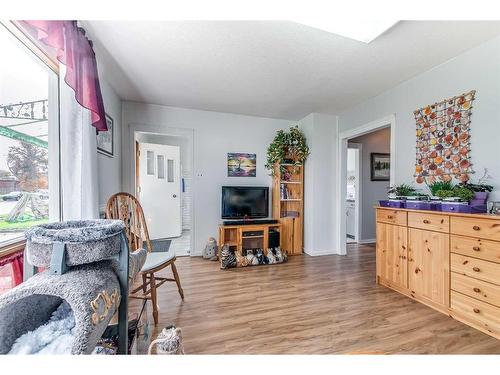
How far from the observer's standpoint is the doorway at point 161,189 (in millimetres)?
4129

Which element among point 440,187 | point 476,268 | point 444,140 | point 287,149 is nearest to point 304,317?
point 476,268

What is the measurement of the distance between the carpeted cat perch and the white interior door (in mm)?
3722

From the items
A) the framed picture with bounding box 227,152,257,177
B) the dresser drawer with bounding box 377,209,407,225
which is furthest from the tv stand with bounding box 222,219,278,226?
the dresser drawer with bounding box 377,209,407,225

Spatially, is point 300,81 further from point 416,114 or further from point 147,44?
point 147,44

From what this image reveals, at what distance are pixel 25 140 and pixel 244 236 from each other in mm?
2570

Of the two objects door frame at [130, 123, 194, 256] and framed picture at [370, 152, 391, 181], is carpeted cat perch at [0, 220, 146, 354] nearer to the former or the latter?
door frame at [130, 123, 194, 256]

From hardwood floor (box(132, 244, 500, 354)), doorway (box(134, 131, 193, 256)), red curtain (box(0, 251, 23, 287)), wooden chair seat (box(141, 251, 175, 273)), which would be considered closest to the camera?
red curtain (box(0, 251, 23, 287))

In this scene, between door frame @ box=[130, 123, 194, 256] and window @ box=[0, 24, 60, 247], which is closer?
window @ box=[0, 24, 60, 247]

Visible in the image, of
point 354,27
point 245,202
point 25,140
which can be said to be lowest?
point 245,202

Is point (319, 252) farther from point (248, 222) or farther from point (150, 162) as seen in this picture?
point (150, 162)

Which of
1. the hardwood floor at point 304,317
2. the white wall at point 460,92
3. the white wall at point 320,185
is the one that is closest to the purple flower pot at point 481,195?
the white wall at point 460,92

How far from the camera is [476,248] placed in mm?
1615

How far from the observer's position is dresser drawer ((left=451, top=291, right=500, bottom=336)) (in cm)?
152

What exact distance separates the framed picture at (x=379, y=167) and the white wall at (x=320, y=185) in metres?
1.20
